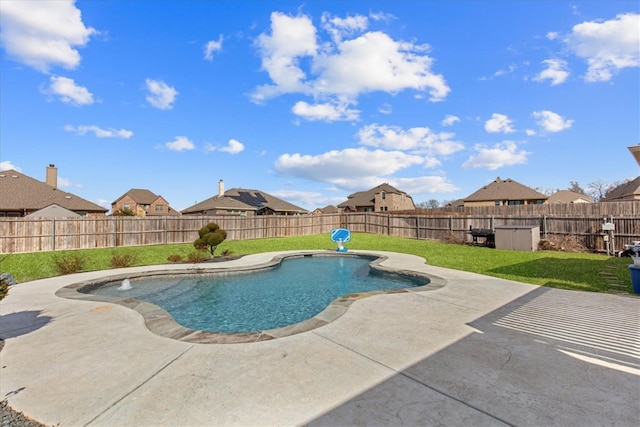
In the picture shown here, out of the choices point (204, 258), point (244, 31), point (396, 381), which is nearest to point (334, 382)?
point (396, 381)

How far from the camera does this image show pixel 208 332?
14.9 ft

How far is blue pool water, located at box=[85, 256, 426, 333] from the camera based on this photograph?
609cm

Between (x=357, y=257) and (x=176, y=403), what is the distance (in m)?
12.2

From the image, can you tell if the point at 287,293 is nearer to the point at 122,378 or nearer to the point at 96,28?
the point at 122,378

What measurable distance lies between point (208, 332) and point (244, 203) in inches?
1422

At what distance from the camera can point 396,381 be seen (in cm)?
294

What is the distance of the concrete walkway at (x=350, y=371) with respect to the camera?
2447 mm

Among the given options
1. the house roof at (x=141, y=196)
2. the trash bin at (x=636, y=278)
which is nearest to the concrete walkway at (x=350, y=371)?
the trash bin at (x=636, y=278)

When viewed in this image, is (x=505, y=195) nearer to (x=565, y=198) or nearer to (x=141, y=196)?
(x=565, y=198)

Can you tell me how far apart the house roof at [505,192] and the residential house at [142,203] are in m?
46.0

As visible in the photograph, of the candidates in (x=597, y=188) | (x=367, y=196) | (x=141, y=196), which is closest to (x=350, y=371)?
(x=367, y=196)

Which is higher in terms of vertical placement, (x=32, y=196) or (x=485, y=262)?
(x=32, y=196)

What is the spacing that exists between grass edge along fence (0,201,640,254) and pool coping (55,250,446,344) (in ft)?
30.3

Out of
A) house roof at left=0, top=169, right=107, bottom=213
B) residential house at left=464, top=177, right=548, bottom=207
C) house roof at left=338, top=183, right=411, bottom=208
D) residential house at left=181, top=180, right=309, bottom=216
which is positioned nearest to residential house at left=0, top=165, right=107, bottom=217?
house roof at left=0, top=169, right=107, bottom=213
